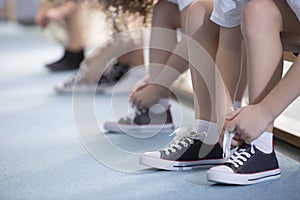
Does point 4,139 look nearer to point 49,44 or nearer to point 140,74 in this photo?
point 140,74

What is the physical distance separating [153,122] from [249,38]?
1.58ft

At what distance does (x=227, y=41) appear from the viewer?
1046 mm

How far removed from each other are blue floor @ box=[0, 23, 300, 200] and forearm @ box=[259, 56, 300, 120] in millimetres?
142

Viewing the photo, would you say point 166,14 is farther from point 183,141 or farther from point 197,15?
point 183,141

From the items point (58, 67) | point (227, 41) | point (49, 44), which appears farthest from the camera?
point (49, 44)

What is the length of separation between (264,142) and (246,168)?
0.06 meters

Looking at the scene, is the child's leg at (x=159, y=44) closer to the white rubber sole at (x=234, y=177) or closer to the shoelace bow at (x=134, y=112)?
the shoelace bow at (x=134, y=112)

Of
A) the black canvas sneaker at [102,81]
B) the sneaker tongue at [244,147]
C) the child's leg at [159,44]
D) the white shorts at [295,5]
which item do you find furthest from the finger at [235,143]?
the black canvas sneaker at [102,81]

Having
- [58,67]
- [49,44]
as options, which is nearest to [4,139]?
[58,67]

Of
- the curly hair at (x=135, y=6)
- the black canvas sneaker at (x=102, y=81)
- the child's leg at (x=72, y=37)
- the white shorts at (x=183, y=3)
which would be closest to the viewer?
the white shorts at (x=183, y=3)

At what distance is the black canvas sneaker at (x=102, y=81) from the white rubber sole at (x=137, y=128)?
1.66ft

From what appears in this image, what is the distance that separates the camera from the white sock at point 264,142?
0.98 m

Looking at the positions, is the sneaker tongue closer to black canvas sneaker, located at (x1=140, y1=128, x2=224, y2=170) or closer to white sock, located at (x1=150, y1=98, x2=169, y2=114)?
black canvas sneaker, located at (x1=140, y1=128, x2=224, y2=170)

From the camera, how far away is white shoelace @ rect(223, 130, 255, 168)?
97 cm
